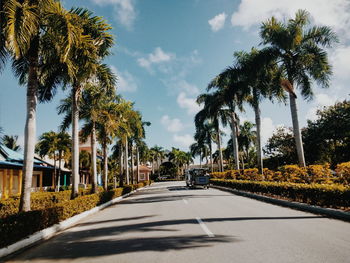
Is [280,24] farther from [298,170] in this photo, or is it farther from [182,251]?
[182,251]

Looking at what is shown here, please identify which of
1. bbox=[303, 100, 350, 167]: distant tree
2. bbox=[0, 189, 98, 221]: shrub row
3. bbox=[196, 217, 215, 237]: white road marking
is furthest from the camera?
bbox=[303, 100, 350, 167]: distant tree

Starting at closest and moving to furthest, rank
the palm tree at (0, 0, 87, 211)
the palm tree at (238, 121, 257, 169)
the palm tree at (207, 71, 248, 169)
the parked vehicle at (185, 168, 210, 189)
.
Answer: the palm tree at (0, 0, 87, 211), the palm tree at (207, 71, 248, 169), the parked vehicle at (185, 168, 210, 189), the palm tree at (238, 121, 257, 169)

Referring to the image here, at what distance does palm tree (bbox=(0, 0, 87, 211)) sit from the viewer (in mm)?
7420

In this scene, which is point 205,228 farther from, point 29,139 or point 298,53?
point 298,53

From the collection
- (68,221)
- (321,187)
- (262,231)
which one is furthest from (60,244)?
(321,187)

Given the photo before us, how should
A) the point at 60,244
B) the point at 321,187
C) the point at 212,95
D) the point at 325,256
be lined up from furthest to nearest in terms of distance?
the point at 212,95 < the point at 321,187 < the point at 60,244 < the point at 325,256

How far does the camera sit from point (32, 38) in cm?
882

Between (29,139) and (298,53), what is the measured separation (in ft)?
55.8

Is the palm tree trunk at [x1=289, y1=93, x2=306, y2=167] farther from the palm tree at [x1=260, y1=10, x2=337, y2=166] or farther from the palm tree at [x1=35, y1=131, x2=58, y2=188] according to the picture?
the palm tree at [x1=35, y1=131, x2=58, y2=188]

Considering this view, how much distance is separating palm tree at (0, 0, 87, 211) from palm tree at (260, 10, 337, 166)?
43.0 ft

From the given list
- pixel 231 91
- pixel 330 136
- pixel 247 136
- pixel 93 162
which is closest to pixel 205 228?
pixel 93 162

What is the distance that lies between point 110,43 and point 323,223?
12.1 m

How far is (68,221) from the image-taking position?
8.62 m

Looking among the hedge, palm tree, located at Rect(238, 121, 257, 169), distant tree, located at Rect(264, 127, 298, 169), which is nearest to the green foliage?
distant tree, located at Rect(264, 127, 298, 169)
